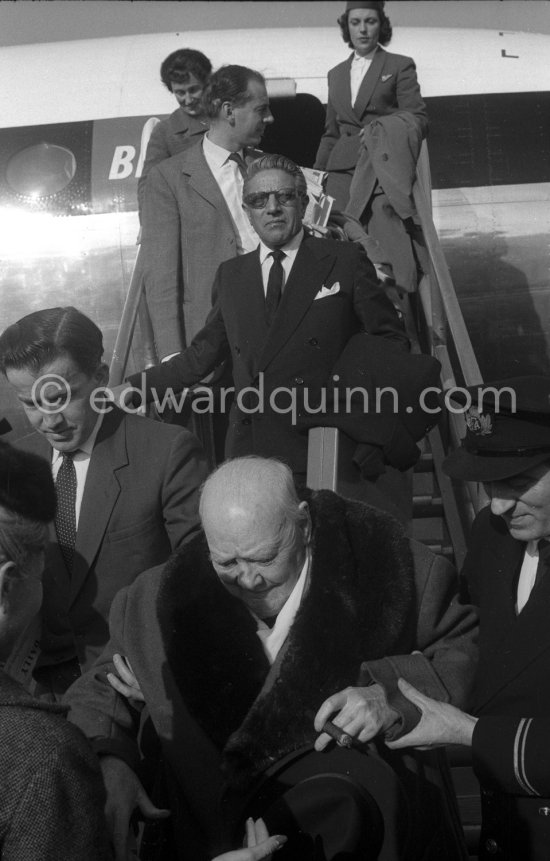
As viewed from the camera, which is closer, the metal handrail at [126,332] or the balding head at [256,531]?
the balding head at [256,531]

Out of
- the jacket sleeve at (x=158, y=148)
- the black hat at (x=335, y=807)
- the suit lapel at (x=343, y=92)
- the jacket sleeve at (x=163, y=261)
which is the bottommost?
the black hat at (x=335, y=807)

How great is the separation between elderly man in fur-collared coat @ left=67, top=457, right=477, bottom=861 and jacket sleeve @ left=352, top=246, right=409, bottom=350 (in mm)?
1888

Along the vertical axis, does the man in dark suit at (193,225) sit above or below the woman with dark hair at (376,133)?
below

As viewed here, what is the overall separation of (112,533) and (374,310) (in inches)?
65.2

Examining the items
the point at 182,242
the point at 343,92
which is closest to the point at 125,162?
the point at 343,92

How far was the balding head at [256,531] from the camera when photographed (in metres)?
2.36

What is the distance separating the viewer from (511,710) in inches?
99.5

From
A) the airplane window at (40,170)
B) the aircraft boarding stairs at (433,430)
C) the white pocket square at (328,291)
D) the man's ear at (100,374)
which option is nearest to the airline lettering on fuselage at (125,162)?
the airplane window at (40,170)

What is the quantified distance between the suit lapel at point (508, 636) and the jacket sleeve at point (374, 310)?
176 centimetres

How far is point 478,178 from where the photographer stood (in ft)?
26.2

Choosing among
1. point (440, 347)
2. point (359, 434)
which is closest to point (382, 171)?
point (440, 347)

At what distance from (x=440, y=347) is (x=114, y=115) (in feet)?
12.4

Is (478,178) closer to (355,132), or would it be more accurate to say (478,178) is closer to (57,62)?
(355,132)

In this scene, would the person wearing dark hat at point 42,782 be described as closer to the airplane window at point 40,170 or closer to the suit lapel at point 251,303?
the suit lapel at point 251,303
